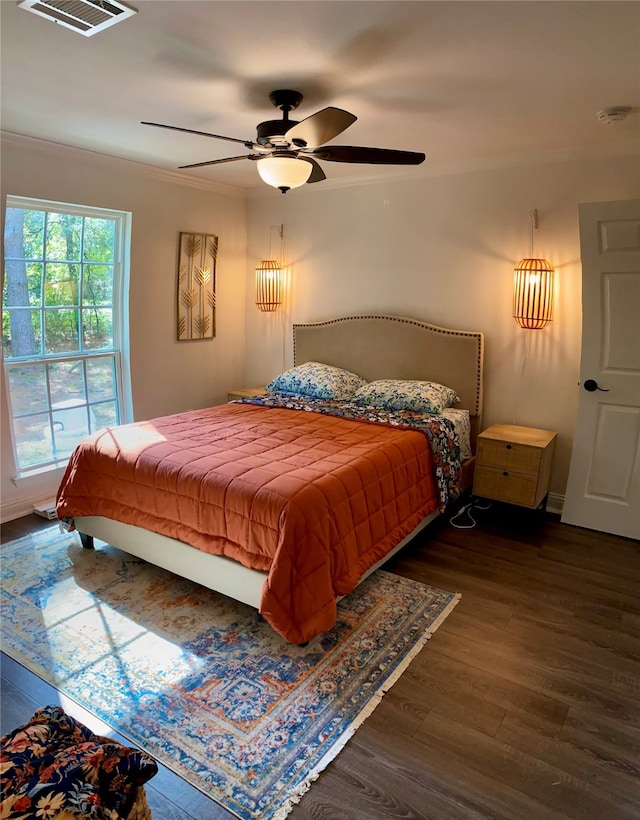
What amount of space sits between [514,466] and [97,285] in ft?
11.0

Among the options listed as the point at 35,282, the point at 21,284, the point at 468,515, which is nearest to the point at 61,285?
the point at 35,282

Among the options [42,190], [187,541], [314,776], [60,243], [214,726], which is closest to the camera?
[314,776]

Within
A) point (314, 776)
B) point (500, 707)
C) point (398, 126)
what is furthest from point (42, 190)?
point (500, 707)

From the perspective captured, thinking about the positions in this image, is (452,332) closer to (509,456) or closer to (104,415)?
(509,456)

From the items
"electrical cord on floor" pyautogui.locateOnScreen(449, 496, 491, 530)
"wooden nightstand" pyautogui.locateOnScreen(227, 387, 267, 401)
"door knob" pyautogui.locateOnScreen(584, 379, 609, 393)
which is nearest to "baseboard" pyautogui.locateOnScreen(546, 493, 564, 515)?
"electrical cord on floor" pyautogui.locateOnScreen(449, 496, 491, 530)

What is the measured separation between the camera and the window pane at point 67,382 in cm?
392

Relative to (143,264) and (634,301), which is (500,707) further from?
(143,264)

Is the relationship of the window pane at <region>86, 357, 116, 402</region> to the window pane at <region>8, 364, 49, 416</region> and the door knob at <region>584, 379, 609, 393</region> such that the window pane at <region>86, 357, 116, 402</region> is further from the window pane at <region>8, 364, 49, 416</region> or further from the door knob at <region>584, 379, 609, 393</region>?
the door knob at <region>584, 379, 609, 393</region>

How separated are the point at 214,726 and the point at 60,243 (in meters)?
3.37

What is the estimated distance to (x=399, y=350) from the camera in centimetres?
432

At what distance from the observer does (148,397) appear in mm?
4543

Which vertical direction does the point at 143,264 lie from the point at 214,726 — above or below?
above

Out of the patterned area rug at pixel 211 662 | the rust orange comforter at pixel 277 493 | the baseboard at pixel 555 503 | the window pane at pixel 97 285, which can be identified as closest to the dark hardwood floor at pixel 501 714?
the patterned area rug at pixel 211 662

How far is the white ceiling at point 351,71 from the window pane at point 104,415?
1.92m
